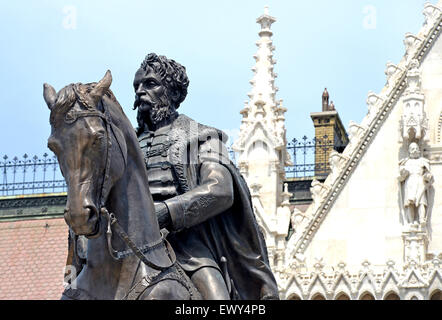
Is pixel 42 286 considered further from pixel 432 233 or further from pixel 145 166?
pixel 145 166

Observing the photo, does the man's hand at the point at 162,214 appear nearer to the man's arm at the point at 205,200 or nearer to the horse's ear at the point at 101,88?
the man's arm at the point at 205,200

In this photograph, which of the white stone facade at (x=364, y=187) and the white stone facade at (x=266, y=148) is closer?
the white stone facade at (x=364, y=187)

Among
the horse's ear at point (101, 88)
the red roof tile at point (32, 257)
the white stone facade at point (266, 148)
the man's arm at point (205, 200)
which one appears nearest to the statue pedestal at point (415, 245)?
the white stone facade at point (266, 148)

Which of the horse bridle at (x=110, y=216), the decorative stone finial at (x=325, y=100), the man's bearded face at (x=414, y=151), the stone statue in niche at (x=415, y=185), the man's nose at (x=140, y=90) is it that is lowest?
the horse bridle at (x=110, y=216)

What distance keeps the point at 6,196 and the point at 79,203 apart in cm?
3575

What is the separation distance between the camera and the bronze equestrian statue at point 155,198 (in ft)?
30.9

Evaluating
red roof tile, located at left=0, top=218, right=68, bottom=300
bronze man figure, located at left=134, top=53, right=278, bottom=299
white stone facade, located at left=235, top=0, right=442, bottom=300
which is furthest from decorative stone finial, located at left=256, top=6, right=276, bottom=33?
bronze man figure, located at left=134, top=53, right=278, bottom=299

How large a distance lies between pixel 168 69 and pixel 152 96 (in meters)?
0.21

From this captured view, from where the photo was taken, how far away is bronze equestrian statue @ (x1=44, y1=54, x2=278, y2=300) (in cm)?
941

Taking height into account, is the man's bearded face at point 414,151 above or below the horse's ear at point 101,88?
above

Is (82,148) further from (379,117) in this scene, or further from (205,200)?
(379,117)

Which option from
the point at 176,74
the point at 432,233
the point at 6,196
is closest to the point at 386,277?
the point at 432,233

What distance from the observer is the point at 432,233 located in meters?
33.1
